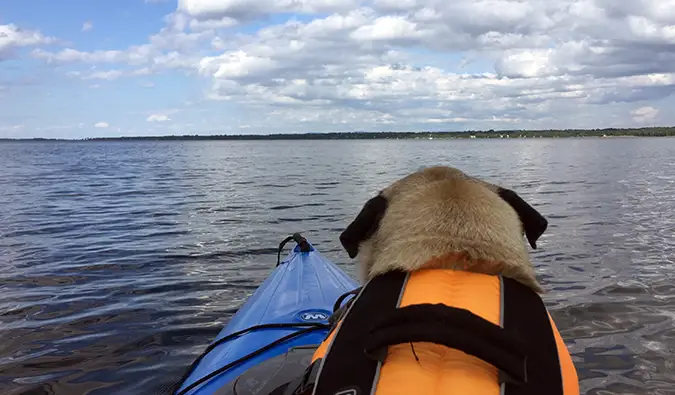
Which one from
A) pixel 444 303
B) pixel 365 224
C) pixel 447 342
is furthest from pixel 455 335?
pixel 365 224

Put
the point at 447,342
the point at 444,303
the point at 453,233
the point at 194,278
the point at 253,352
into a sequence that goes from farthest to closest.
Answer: the point at 194,278 → the point at 253,352 → the point at 453,233 → the point at 444,303 → the point at 447,342

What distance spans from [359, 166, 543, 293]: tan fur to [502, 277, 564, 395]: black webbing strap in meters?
0.08

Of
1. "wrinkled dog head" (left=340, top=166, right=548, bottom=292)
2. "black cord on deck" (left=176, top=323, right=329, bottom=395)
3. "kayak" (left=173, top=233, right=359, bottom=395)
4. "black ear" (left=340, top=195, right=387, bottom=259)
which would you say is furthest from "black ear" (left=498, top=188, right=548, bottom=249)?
"black cord on deck" (left=176, top=323, right=329, bottom=395)

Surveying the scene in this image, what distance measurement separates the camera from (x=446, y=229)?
2330mm

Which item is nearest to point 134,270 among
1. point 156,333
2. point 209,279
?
point 209,279

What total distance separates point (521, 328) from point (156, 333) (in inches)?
246

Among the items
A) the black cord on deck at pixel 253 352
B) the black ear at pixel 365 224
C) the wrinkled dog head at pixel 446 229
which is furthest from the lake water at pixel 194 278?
the black ear at pixel 365 224

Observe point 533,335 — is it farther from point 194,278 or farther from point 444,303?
point 194,278

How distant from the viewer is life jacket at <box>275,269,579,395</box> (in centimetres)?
195

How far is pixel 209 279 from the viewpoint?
9.89 metres

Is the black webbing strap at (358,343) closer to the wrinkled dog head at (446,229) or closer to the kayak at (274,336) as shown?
the wrinkled dog head at (446,229)

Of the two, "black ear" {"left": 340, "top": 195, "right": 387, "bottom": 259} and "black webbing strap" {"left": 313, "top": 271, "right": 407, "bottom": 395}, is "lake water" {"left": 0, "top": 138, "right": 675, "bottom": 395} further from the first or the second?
"black webbing strap" {"left": 313, "top": 271, "right": 407, "bottom": 395}

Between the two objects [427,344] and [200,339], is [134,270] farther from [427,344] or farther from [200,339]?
[427,344]

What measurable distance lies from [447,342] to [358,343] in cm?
39
